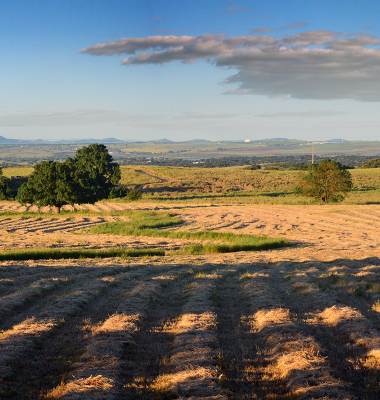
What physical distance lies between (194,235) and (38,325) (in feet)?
71.6

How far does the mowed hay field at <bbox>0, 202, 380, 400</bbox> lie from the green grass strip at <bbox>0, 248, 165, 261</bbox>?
9.87 ft

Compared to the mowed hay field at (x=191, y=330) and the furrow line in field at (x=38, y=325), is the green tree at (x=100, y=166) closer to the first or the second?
the mowed hay field at (x=191, y=330)

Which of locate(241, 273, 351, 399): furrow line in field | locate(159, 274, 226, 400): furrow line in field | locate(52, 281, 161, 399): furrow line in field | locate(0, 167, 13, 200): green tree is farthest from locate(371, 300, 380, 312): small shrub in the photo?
locate(0, 167, 13, 200): green tree

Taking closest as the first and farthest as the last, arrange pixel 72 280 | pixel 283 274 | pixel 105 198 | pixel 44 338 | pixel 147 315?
pixel 44 338, pixel 147 315, pixel 72 280, pixel 283 274, pixel 105 198

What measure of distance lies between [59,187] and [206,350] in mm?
45125

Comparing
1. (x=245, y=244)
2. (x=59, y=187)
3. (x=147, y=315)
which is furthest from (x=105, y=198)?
(x=147, y=315)

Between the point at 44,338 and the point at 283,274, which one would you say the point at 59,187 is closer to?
the point at 283,274

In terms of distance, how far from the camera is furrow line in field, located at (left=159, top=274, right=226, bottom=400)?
611 centimetres

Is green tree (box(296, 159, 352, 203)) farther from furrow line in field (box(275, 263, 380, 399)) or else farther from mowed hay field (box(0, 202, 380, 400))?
furrow line in field (box(275, 263, 380, 399))

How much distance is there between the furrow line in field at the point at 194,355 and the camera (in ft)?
20.0

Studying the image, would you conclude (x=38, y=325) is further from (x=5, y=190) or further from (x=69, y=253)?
(x=5, y=190)

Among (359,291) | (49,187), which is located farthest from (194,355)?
(49,187)

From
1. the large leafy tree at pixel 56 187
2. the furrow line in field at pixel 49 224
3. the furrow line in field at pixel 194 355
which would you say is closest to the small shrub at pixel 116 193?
the large leafy tree at pixel 56 187

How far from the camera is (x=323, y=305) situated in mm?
10789
